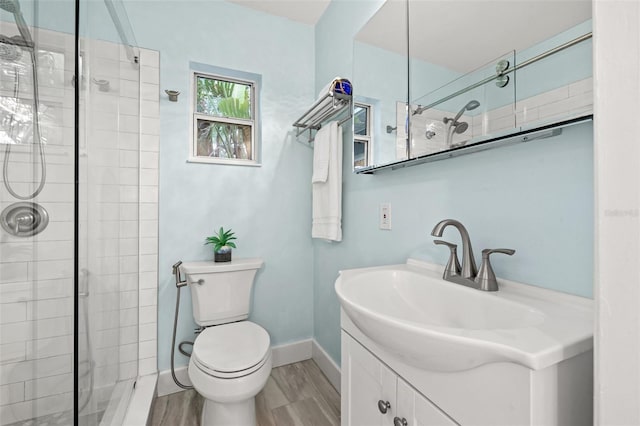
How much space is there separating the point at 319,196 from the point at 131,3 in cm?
155

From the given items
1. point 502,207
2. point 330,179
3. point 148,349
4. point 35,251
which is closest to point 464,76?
point 502,207

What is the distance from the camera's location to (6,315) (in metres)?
0.80

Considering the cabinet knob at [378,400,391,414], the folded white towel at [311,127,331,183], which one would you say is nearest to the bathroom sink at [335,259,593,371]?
the cabinet knob at [378,400,391,414]

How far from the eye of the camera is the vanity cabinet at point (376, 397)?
0.70m

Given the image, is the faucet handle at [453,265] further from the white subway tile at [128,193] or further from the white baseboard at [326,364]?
the white subway tile at [128,193]

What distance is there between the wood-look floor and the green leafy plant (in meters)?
0.88

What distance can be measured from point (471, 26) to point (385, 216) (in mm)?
792

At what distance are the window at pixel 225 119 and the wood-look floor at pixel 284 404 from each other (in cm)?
142

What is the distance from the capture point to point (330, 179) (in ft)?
5.66

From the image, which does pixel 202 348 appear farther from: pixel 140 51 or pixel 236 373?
pixel 140 51

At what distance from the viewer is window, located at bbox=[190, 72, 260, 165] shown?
1.98 m

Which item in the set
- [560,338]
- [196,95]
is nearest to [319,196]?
[196,95]

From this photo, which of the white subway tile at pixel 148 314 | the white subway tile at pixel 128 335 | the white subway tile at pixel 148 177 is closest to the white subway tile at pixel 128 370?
the white subway tile at pixel 128 335

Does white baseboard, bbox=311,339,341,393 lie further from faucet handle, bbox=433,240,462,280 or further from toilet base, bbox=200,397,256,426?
faucet handle, bbox=433,240,462,280
